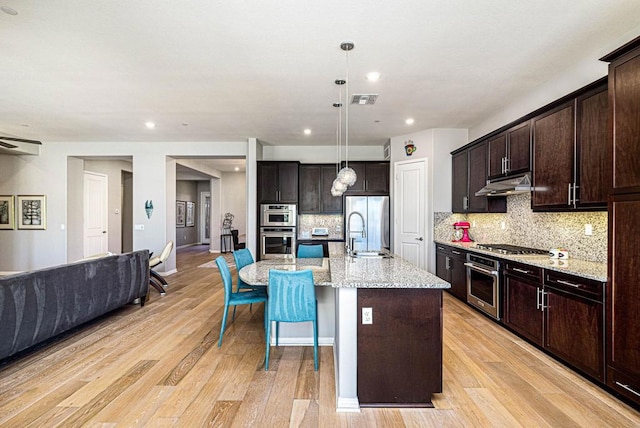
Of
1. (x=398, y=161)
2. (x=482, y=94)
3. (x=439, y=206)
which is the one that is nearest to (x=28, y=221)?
(x=398, y=161)

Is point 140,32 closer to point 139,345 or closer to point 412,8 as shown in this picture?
point 412,8

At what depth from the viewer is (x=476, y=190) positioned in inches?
197

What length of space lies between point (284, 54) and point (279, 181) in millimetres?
3825

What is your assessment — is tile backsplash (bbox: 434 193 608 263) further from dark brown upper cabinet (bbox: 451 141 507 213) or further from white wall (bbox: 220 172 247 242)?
white wall (bbox: 220 172 247 242)

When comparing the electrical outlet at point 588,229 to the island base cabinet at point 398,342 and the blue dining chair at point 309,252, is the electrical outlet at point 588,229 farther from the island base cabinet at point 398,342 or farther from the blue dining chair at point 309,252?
the blue dining chair at point 309,252

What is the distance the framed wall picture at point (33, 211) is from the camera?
7.05 meters

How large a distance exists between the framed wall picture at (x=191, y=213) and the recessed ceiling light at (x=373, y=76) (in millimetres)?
11050

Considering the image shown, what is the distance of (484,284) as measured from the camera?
13.6ft

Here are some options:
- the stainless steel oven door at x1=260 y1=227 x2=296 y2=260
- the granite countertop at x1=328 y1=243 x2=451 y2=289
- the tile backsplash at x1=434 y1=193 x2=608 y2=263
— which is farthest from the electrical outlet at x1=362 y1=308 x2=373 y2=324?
the stainless steel oven door at x1=260 y1=227 x2=296 y2=260

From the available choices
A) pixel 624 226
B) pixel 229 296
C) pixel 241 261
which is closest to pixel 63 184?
pixel 241 261

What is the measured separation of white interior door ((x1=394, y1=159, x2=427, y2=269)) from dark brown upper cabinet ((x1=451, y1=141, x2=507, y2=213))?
0.56 m

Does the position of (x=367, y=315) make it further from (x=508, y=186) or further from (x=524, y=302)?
(x=508, y=186)

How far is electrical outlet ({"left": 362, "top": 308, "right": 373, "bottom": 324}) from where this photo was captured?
7.64ft

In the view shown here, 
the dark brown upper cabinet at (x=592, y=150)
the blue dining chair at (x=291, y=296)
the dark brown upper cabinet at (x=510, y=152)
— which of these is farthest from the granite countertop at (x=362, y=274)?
the dark brown upper cabinet at (x=510, y=152)
